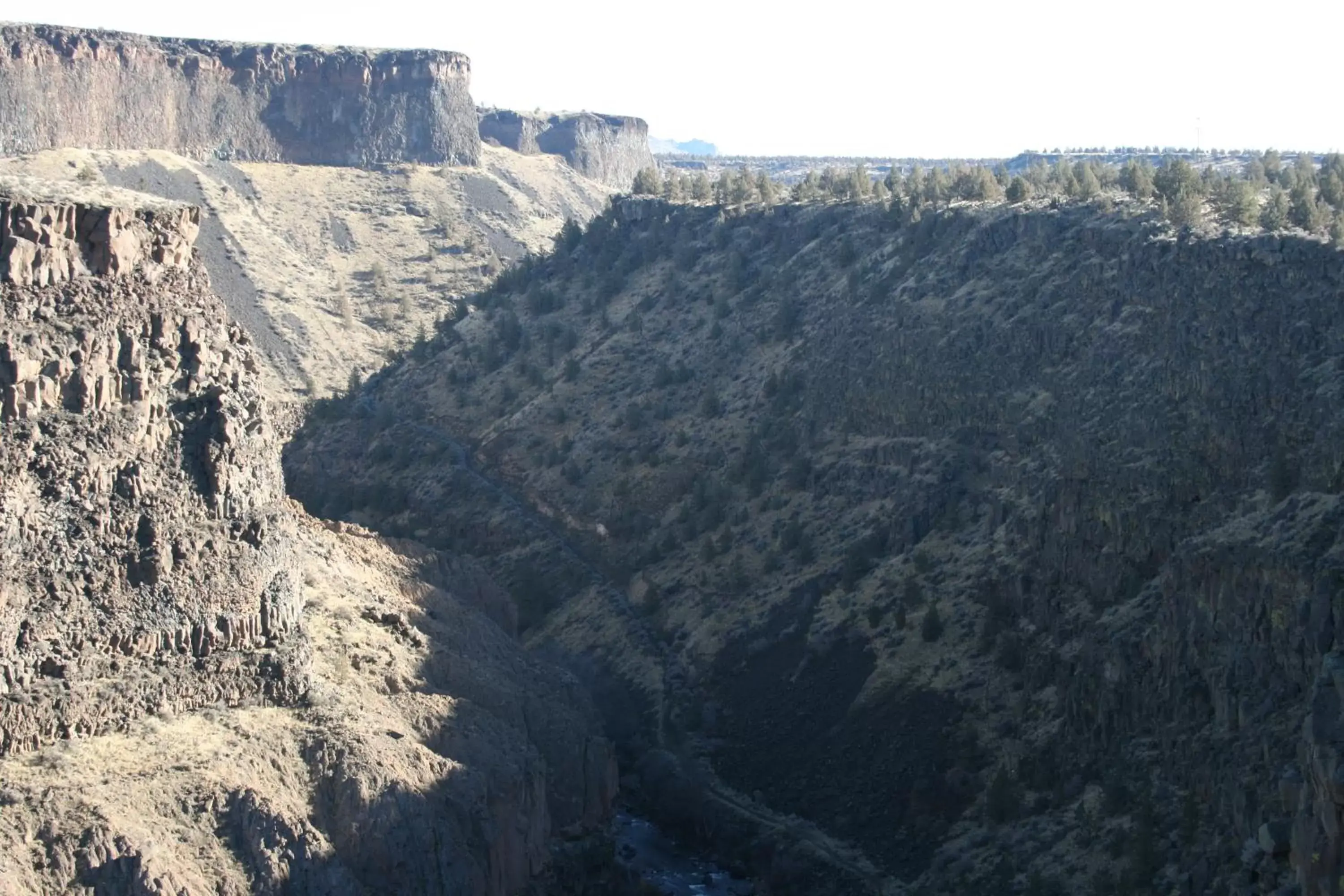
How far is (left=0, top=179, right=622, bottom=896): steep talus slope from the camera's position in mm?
45594

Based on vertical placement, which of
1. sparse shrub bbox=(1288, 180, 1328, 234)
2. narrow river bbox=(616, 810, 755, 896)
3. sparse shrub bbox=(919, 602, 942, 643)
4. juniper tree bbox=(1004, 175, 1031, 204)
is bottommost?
narrow river bbox=(616, 810, 755, 896)

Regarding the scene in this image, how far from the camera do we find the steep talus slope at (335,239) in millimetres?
131375

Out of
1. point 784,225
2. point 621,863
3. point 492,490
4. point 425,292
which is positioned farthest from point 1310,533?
point 425,292

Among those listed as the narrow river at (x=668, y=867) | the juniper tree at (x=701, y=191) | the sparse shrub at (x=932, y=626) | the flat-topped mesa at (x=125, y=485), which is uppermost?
the juniper tree at (x=701, y=191)

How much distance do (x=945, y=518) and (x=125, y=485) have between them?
29538 millimetres

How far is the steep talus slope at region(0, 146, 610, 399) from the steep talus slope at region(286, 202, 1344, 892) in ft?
90.3

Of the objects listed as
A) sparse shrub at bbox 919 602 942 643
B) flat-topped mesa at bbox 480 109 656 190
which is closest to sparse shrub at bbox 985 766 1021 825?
sparse shrub at bbox 919 602 942 643

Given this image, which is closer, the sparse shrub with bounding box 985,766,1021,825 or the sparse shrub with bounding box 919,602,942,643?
the sparse shrub with bounding box 985,766,1021,825

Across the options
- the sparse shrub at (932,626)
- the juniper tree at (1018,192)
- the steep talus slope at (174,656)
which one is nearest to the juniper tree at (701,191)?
the juniper tree at (1018,192)

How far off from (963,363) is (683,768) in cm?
1914

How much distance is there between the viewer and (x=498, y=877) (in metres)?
52.2

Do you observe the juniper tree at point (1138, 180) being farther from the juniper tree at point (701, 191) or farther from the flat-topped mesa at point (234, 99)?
the flat-topped mesa at point (234, 99)

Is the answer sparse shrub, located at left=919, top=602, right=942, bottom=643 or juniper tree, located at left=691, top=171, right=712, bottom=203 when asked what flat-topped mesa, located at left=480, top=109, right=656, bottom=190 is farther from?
sparse shrub, located at left=919, top=602, right=942, bottom=643

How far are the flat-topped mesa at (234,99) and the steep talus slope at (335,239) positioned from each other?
1.45 m
